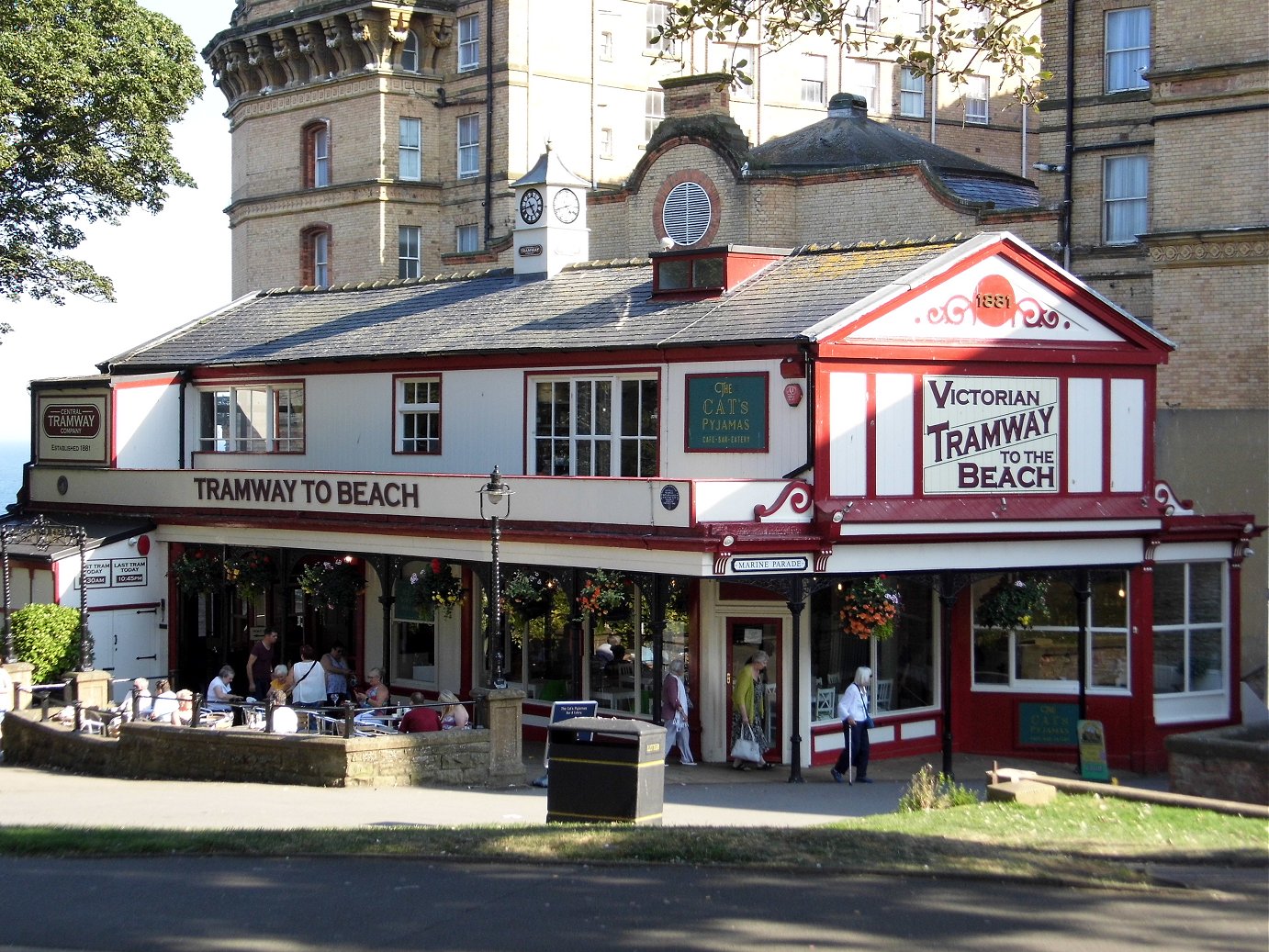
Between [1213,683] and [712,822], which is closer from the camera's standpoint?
[712,822]

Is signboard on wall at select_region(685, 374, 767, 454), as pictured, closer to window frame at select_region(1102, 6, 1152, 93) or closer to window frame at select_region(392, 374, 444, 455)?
window frame at select_region(392, 374, 444, 455)

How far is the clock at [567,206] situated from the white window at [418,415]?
418cm

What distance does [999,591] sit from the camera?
920 inches

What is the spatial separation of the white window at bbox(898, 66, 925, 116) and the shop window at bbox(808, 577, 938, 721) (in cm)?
3302

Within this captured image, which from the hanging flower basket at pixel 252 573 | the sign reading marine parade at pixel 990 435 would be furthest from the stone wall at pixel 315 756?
the sign reading marine parade at pixel 990 435

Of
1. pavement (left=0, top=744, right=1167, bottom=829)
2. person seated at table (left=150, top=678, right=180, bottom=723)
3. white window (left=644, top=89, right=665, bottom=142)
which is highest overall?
A: white window (left=644, top=89, right=665, bottom=142)

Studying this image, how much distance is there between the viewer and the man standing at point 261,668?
85.9ft

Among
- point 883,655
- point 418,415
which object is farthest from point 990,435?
point 418,415

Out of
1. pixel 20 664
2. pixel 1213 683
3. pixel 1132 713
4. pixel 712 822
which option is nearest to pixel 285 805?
pixel 712 822

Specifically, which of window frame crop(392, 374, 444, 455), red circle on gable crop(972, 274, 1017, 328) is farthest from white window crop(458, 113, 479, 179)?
red circle on gable crop(972, 274, 1017, 328)

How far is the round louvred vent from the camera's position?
127 ft

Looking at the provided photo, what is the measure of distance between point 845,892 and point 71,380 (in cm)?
2344

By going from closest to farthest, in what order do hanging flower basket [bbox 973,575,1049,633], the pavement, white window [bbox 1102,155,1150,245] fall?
the pavement → hanging flower basket [bbox 973,575,1049,633] → white window [bbox 1102,155,1150,245]

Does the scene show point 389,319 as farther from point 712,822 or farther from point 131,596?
point 712,822
